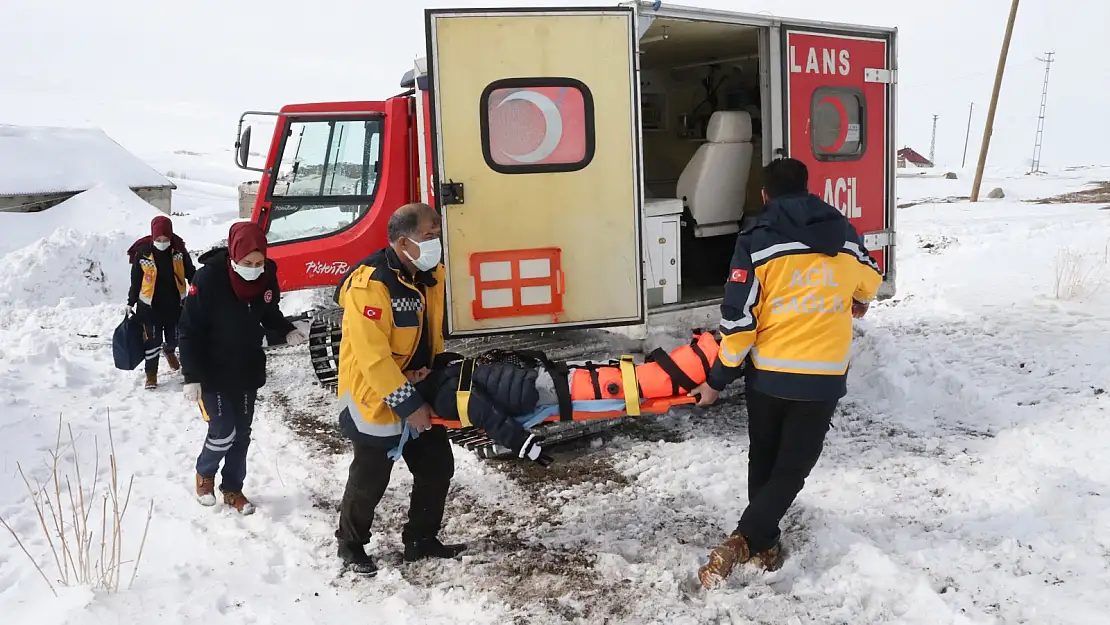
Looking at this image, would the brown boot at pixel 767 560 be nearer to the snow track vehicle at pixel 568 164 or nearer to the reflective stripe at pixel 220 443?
the snow track vehicle at pixel 568 164

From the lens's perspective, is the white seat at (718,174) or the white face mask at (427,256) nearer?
the white face mask at (427,256)

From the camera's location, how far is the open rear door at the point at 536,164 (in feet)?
15.2

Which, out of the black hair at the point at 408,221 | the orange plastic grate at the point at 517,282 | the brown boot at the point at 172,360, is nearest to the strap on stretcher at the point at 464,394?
the black hair at the point at 408,221

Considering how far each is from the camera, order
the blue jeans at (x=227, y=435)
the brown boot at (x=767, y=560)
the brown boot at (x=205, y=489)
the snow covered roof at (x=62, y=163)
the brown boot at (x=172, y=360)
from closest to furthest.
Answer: the brown boot at (x=767, y=560) < the blue jeans at (x=227, y=435) < the brown boot at (x=205, y=489) < the brown boot at (x=172, y=360) < the snow covered roof at (x=62, y=163)

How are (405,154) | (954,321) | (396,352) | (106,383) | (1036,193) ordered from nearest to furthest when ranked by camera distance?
(396,352)
(405,154)
(106,383)
(954,321)
(1036,193)

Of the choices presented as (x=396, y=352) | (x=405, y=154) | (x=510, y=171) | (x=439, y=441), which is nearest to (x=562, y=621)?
(x=439, y=441)

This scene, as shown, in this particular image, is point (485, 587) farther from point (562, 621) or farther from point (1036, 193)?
point (1036, 193)

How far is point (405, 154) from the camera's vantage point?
230 inches

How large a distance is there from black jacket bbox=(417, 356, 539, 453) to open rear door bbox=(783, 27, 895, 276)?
3151 millimetres

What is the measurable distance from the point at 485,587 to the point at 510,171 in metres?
2.40

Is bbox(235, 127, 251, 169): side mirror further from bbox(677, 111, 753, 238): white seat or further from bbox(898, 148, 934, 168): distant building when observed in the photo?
bbox(898, 148, 934, 168): distant building

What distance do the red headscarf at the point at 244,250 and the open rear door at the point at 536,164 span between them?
1.05m

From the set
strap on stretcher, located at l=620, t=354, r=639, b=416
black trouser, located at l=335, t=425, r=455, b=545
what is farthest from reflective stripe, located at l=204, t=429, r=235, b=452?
strap on stretcher, located at l=620, t=354, r=639, b=416

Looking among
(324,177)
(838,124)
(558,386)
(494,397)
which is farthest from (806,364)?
(324,177)
